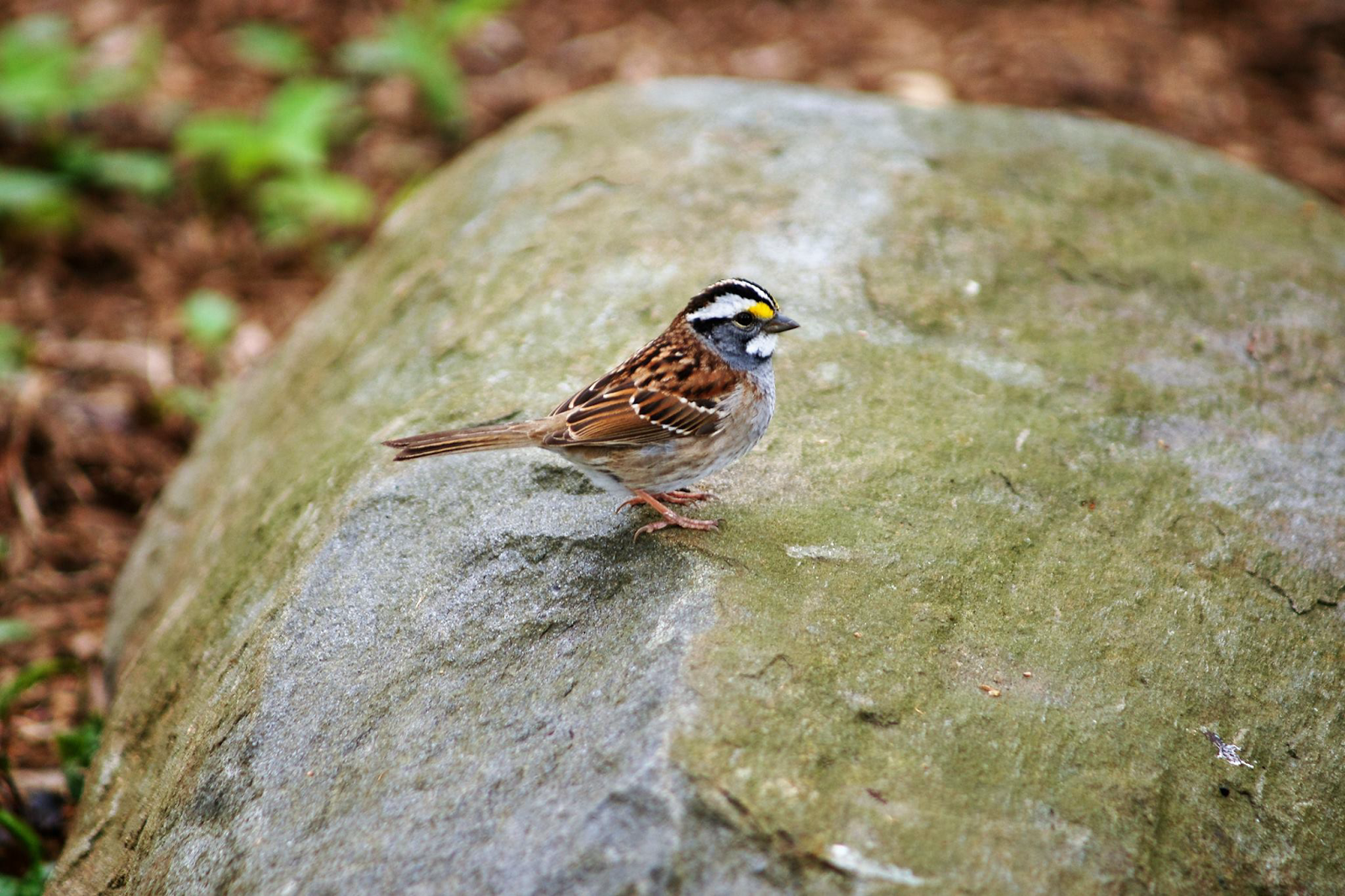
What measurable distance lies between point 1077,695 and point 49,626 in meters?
5.26

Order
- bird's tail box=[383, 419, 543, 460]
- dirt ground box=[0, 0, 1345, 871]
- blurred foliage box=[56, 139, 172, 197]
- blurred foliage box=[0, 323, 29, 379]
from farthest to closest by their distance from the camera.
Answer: blurred foliage box=[56, 139, 172, 197]
blurred foliage box=[0, 323, 29, 379]
dirt ground box=[0, 0, 1345, 871]
bird's tail box=[383, 419, 543, 460]

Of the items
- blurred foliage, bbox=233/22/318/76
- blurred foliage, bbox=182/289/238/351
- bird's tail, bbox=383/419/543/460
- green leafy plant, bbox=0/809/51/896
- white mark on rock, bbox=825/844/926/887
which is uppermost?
blurred foliage, bbox=233/22/318/76

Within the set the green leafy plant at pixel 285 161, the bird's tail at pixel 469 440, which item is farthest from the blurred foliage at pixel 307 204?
the bird's tail at pixel 469 440

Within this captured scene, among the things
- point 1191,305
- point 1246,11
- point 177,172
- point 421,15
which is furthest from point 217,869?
point 1246,11

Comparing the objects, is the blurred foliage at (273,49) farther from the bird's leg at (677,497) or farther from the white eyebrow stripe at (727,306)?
the bird's leg at (677,497)

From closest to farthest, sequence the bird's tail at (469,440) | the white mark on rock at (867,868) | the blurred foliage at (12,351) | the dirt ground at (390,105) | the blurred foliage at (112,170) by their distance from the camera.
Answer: the white mark on rock at (867,868) → the bird's tail at (469,440) → the dirt ground at (390,105) → the blurred foliage at (12,351) → the blurred foliage at (112,170)

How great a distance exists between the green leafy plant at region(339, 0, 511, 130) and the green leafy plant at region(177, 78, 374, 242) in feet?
1.59

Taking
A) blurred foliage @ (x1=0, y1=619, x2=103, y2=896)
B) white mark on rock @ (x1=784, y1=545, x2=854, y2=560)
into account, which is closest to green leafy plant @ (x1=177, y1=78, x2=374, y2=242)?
blurred foliage @ (x1=0, y1=619, x2=103, y2=896)

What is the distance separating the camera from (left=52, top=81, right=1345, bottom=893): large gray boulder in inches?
119

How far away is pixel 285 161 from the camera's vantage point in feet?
27.5

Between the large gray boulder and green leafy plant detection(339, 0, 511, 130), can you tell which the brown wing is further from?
green leafy plant detection(339, 0, 511, 130)

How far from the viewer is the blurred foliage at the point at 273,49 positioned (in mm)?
9414

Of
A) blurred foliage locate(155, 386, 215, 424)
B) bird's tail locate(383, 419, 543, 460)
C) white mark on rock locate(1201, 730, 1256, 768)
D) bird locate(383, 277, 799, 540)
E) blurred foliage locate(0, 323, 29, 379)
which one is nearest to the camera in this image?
white mark on rock locate(1201, 730, 1256, 768)

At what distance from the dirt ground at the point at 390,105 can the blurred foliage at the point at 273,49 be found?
0.52 ft
